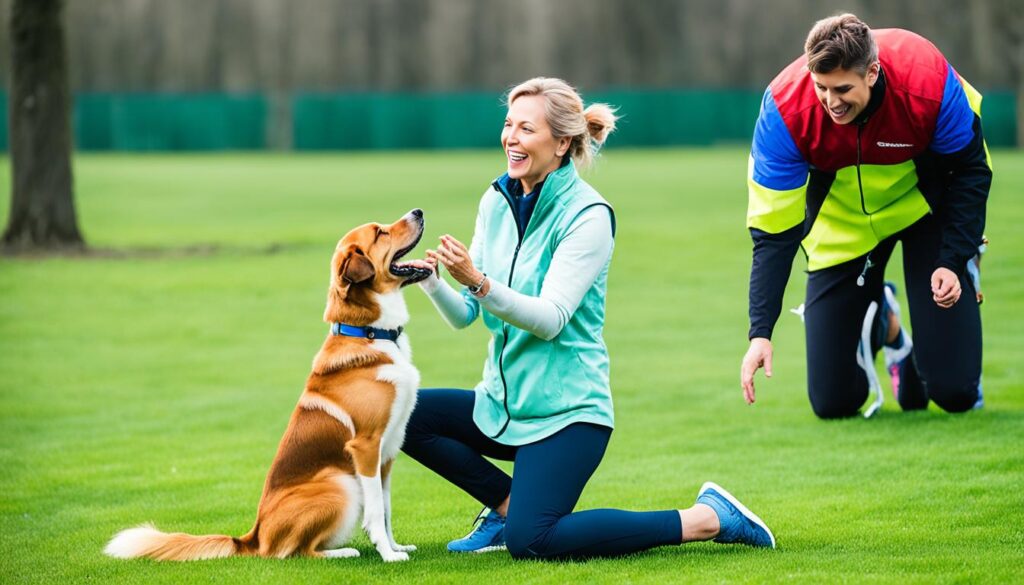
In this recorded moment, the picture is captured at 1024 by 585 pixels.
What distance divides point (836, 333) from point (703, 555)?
221 centimetres

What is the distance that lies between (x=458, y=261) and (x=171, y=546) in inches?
64.8

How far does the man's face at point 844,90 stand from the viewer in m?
5.15

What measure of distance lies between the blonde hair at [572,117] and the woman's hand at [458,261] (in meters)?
0.78

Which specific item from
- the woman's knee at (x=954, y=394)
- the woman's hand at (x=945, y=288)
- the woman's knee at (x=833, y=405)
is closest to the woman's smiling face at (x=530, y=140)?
the woman's hand at (x=945, y=288)

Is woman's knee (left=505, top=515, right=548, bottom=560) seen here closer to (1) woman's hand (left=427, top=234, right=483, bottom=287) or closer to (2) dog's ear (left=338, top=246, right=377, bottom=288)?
(1) woman's hand (left=427, top=234, right=483, bottom=287)

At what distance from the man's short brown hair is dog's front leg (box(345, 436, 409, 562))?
224cm

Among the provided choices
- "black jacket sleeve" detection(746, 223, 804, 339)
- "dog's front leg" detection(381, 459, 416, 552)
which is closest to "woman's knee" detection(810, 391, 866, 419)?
"black jacket sleeve" detection(746, 223, 804, 339)

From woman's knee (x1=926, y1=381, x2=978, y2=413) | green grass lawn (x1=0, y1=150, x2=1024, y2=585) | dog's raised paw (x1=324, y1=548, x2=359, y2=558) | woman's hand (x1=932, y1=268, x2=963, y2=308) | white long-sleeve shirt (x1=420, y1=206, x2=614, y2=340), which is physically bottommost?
green grass lawn (x1=0, y1=150, x2=1024, y2=585)

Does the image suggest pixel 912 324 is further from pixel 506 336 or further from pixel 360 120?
pixel 360 120

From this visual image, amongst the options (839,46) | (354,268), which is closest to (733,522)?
(354,268)

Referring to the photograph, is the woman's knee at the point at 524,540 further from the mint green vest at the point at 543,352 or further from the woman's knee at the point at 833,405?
the woman's knee at the point at 833,405

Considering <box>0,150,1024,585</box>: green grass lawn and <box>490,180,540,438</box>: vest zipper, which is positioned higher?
<box>490,180,540,438</box>: vest zipper

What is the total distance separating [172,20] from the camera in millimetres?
42844

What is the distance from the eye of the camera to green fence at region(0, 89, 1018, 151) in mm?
41844
